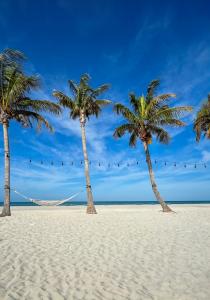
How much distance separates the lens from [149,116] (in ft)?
58.9

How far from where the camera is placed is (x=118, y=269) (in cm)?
445

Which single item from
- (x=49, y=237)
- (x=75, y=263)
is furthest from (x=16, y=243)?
(x=75, y=263)

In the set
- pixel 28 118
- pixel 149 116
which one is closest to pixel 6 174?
pixel 28 118

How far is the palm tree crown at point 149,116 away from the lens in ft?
57.2

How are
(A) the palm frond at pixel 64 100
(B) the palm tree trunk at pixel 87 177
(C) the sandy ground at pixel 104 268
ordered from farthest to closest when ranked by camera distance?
(A) the palm frond at pixel 64 100 < (B) the palm tree trunk at pixel 87 177 < (C) the sandy ground at pixel 104 268

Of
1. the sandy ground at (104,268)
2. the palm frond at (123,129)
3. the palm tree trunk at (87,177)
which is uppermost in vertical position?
the palm frond at (123,129)

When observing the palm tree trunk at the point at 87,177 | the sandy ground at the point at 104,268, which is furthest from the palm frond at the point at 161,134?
the sandy ground at the point at 104,268

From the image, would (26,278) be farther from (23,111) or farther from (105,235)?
(23,111)

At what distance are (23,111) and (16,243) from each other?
9.98m

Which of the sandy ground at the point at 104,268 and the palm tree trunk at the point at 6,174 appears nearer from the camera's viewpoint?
the sandy ground at the point at 104,268

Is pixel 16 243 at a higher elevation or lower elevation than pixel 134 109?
lower

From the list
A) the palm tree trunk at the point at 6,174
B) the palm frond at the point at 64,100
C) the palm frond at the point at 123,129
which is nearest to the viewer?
the palm tree trunk at the point at 6,174

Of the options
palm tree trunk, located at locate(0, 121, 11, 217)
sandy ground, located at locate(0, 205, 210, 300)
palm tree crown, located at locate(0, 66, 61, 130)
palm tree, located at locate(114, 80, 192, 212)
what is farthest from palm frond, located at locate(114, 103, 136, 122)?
sandy ground, located at locate(0, 205, 210, 300)

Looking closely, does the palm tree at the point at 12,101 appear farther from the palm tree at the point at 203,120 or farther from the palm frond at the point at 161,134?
the palm tree at the point at 203,120
